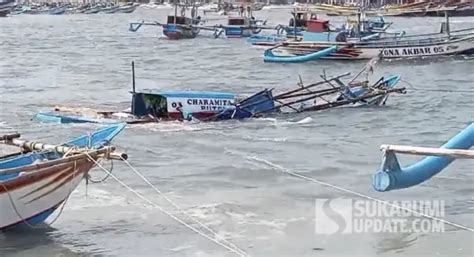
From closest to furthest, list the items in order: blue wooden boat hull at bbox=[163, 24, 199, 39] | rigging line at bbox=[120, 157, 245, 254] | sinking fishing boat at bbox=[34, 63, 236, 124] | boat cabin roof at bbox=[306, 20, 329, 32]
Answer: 1. rigging line at bbox=[120, 157, 245, 254]
2. sinking fishing boat at bbox=[34, 63, 236, 124]
3. boat cabin roof at bbox=[306, 20, 329, 32]
4. blue wooden boat hull at bbox=[163, 24, 199, 39]

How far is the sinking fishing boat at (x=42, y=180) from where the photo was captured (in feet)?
35.5

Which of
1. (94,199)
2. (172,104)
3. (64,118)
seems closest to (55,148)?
(94,199)

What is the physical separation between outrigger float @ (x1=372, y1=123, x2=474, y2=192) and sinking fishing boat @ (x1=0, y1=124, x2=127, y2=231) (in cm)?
353

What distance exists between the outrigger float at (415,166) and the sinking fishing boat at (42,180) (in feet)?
11.6

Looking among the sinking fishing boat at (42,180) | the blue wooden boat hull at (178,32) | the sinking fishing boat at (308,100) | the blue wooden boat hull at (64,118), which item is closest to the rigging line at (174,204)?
the sinking fishing boat at (42,180)

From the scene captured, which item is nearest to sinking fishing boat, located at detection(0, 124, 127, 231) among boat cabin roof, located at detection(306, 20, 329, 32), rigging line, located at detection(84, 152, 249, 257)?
rigging line, located at detection(84, 152, 249, 257)

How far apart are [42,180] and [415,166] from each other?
441 centimetres

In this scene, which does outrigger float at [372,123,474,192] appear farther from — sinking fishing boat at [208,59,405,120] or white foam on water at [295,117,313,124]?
sinking fishing boat at [208,59,405,120]

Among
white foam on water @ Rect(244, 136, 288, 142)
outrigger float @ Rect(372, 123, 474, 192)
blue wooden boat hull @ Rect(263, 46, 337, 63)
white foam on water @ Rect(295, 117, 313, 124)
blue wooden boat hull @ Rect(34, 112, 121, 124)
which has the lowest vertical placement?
blue wooden boat hull @ Rect(263, 46, 337, 63)

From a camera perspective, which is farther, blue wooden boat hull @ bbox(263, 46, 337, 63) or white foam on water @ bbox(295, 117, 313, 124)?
blue wooden boat hull @ bbox(263, 46, 337, 63)

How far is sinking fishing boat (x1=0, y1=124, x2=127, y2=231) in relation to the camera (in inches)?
426

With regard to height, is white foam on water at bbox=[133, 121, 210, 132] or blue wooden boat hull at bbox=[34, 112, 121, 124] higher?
white foam on water at bbox=[133, 121, 210, 132]

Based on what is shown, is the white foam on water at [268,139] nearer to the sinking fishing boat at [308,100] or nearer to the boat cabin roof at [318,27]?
the sinking fishing boat at [308,100]

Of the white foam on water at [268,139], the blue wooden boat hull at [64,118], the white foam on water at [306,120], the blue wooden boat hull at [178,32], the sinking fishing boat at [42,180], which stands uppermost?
the sinking fishing boat at [42,180]
